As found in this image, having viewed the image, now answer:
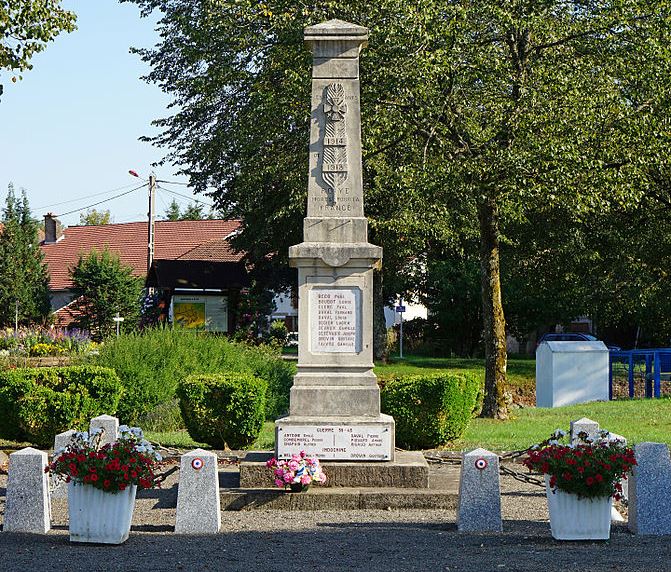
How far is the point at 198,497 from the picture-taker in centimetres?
1009

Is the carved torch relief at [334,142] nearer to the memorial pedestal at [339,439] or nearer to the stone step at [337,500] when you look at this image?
the memorial pedestal at [339,439]

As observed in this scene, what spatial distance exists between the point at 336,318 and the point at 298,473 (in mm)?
1997

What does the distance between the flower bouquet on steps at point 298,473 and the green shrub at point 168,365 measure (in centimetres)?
831

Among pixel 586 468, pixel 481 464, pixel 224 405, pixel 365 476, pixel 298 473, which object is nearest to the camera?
pixel 586 468

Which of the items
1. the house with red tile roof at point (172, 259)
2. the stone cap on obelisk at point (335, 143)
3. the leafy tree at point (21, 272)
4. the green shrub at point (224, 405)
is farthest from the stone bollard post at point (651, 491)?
the leafy tree at point (21, 272)

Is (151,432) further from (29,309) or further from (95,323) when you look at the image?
(29,309)

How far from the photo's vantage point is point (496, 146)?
2080 centimetres

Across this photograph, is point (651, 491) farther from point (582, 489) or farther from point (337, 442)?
point (337, 442)

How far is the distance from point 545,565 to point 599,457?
1419 mm

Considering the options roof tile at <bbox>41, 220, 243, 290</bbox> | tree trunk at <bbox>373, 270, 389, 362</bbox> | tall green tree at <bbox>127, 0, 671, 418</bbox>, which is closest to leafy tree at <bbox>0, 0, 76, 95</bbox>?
tall green tree at <bbox>127, 0, 671, 418</bbox>

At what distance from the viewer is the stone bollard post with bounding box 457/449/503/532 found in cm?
998

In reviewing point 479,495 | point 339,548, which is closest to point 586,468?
point 479,495

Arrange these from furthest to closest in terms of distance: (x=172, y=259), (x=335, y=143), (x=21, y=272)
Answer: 1. (x=172, y=259)
2. (x=21, y=272)
3. (x=335, y=143)

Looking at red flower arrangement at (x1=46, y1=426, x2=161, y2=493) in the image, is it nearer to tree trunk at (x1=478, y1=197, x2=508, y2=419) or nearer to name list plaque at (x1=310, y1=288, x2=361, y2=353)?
name list plaque at (x1=310, y1=288, x2=361, y2=353)
